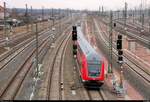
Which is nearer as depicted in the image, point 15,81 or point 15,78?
point 15,81

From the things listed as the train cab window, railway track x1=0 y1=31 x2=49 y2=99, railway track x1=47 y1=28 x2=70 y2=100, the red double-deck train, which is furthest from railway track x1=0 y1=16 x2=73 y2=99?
the train cab window

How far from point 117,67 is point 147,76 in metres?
7.51

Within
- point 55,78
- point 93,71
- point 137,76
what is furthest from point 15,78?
point 137,76

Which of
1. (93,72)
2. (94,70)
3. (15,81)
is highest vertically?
(94,70)

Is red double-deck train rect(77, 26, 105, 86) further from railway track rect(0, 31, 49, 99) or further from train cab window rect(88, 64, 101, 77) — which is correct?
railway track rect(0, 31, 49, 99)

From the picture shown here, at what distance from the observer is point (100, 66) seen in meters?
38.2

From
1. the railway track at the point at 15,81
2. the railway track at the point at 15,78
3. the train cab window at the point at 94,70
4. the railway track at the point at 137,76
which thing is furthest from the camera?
the railway track at the point at 137,76

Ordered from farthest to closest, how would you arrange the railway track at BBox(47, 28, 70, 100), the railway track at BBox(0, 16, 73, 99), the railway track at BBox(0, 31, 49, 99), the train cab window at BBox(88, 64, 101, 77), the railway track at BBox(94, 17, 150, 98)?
1. the railway track at BBox(94, 17, 150, 98)
2. the train cab window at BBox(88, 64, 101, 77)
3. the railway track at BBox(0, 16, 73, 99)
4. the railway track at BBox(0, 31, 49, 99)
5. the railway track at BBox(47, 28, 70, 100)

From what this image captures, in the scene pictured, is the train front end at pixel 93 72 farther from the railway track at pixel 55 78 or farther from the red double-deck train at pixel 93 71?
the railway track at pixel 55 78

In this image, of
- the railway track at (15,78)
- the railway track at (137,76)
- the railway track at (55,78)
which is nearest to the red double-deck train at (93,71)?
the railway track at (55,78)

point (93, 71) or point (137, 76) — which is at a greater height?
point (93, 71)

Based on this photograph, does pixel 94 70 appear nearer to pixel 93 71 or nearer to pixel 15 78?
pixel 93 71

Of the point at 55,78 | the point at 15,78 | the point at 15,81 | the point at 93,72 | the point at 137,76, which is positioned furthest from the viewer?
the point at 137,76

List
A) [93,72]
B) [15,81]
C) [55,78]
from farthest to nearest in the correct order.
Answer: [55,78], [15,81], [93,72]
